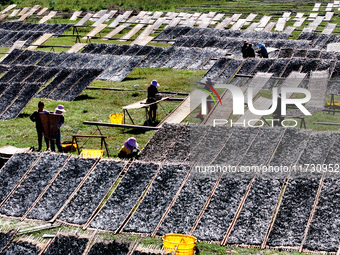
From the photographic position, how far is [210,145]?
589 inches

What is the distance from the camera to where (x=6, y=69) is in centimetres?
2711

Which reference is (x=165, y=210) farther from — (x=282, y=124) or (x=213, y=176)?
(x=282, y=124)

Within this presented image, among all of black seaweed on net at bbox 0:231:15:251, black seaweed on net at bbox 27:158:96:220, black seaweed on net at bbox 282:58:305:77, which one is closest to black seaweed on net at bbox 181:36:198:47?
black seaweed on net at bbox 282:58:305:77

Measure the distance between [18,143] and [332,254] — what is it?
38.2 ft

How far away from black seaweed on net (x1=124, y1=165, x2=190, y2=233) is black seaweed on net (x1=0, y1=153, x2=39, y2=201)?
140 inches

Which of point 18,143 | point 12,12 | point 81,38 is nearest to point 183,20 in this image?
point 81,38

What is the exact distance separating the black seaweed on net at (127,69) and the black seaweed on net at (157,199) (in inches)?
562

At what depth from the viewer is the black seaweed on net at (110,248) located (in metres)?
9.97

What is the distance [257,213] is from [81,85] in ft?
46.3

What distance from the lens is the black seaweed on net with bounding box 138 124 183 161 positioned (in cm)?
1520

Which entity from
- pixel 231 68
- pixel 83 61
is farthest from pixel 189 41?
pixel 231 68

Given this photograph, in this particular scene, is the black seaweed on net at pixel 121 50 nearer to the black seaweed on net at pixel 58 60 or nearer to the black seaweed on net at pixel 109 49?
the black seaweed on net at pixel 109 49

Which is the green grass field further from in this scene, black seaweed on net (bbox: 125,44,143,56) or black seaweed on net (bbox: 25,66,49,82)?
black seaweed on net (bbox: 25,66,49,82)

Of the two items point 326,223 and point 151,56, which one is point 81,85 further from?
point 326,223
